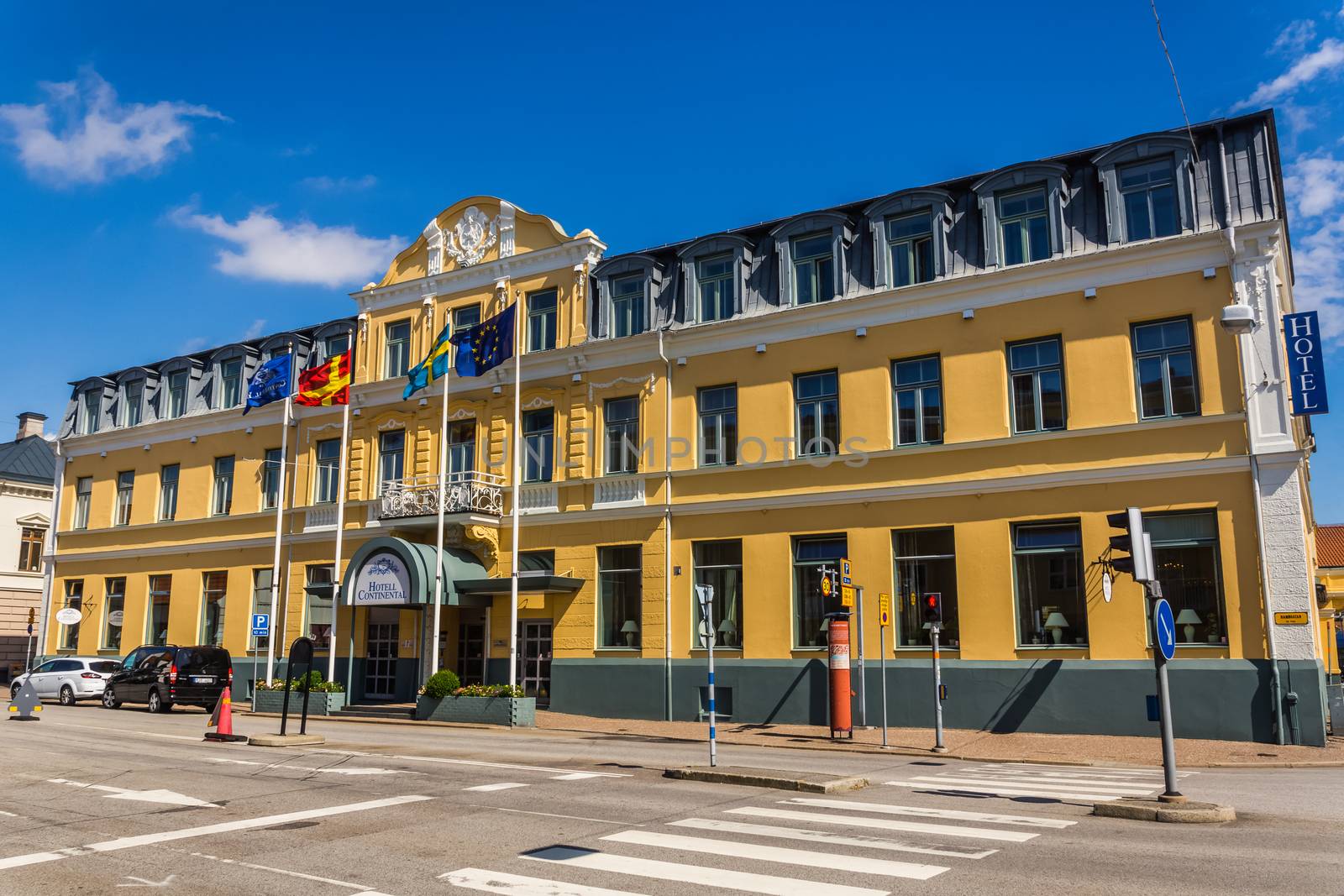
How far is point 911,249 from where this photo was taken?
80.3ft

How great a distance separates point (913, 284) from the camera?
23.9 m

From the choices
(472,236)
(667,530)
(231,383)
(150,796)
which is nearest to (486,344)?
(472,236)

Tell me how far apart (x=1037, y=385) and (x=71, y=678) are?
29.2 meters

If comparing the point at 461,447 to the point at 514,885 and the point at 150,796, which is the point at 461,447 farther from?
the point at 514,885

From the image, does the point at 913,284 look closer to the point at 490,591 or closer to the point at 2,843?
the point at 490,591

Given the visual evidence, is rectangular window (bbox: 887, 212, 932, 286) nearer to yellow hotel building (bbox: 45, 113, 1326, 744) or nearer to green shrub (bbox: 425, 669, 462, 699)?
yellow hotel building (bbox: 45, 113, 1326, 744)

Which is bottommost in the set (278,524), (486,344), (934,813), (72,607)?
(934,813)

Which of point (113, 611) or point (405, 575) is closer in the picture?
point (405, 575)

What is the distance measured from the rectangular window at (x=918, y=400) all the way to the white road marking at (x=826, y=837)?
48.0 feet

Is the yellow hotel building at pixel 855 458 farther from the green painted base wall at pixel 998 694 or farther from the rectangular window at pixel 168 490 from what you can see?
the rectangular window at pixel 168 490

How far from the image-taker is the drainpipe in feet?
85.5

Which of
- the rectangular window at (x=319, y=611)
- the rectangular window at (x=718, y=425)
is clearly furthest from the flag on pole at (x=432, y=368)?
the rectangular window at (x=319, y=611)

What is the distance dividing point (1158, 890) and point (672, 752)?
12.1 meters

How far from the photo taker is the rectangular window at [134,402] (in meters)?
40.4
